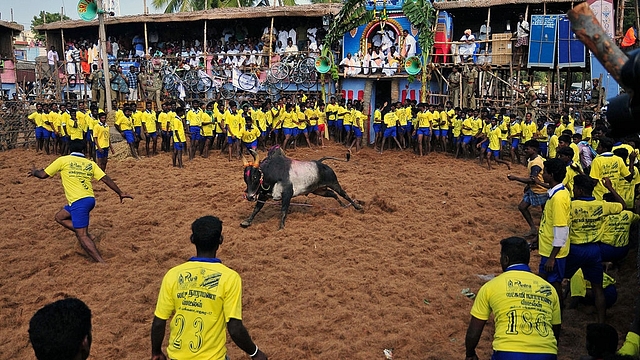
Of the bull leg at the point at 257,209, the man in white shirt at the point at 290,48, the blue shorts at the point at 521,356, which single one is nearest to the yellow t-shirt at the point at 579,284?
the blue shorts at the point at 521,356

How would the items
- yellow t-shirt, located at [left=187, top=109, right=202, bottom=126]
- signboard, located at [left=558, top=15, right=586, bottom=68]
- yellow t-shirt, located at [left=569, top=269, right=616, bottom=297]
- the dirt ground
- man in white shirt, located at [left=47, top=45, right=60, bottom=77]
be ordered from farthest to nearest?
1. man in white shirt, located at [left=47, top=45, right=60, bottom=77]
2. signboard, located at [left=558, top=15, right=586, bottom=68]
3. yellow t-shirt, located at [left=187, top=109, right=202, bottom=126]
4. yellow t-shirt, located at [left=569, top=269, right=616, bottom=297]
5. the dirt ground

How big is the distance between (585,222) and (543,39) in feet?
49.3

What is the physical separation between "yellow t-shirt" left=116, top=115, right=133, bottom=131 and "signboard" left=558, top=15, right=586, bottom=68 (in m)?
14.5

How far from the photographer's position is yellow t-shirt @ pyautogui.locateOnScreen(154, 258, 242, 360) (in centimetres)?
362

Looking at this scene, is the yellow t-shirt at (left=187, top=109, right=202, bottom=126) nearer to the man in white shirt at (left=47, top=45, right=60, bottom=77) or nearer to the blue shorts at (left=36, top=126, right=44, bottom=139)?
the blue shorts at (left=36, top=126, right=44, bottom=139)

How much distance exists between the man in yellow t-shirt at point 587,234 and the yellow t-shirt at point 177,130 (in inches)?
451

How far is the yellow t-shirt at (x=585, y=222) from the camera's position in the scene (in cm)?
567

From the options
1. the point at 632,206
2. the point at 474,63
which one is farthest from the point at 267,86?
the point at 632,206

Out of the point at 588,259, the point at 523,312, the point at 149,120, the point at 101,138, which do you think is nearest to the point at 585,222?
the point at 588,259

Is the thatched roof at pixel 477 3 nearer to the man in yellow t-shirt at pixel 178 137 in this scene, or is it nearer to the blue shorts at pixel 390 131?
the blue shorts at pixel 390 131

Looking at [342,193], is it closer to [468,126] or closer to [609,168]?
[609,168]

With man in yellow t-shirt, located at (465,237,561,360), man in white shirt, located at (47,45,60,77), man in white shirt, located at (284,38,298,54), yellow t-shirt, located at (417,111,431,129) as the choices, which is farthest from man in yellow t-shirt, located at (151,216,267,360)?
man in white shirt, located at (47,45,60,77)

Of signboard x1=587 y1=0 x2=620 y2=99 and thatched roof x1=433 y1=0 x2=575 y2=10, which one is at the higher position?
thatched roof x1=433 y1=0 x2=575 y2=10

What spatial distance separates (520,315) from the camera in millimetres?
3836
